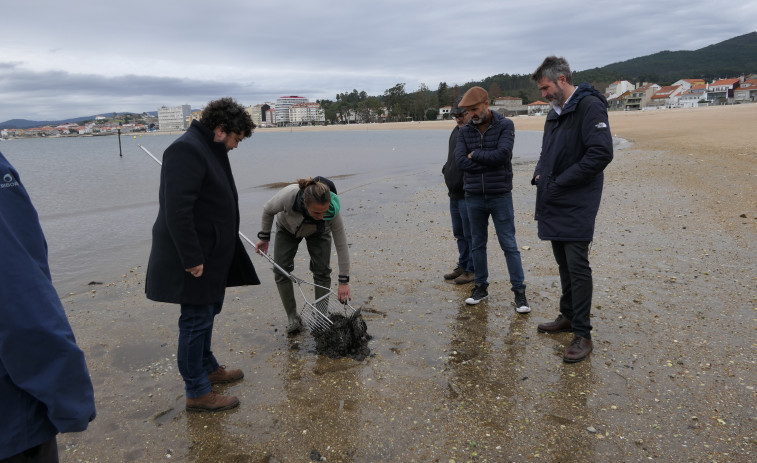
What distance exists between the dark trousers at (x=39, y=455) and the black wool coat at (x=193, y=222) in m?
1.49

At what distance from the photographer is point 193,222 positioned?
3.07 m

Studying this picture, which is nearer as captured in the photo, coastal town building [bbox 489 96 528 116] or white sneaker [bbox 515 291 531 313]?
white sneaker [bbox 515 291 531 313]

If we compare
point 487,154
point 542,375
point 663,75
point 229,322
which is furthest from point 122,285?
point 663,75

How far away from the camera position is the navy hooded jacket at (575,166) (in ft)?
12.3

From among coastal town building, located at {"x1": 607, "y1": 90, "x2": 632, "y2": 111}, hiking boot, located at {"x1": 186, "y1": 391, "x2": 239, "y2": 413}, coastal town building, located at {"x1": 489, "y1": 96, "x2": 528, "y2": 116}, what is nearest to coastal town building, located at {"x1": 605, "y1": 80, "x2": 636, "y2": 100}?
coastal town building, located at {"x1": 607, "y1": 90, "x2": 632, "y2": 111}

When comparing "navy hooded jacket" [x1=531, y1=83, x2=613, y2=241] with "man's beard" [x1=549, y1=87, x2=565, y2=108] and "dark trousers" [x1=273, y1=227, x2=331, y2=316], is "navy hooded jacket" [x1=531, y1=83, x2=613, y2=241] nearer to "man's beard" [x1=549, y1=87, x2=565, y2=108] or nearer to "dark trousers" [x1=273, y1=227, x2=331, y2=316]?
"man's beard" [x1=549, y1=87, x2=565, y2=108]

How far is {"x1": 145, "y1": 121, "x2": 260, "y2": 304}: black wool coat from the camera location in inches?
117

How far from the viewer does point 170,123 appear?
15938cm

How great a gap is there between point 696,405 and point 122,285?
6.92 m

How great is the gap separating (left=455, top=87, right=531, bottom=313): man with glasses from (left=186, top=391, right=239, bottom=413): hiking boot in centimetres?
301

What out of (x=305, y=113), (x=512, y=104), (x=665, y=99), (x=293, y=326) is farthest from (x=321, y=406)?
(x=305, y=113)

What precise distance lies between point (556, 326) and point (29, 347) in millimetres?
4146

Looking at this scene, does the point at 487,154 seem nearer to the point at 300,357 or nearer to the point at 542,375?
the point at 542,375

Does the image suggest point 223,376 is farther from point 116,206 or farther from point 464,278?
point 116,206
